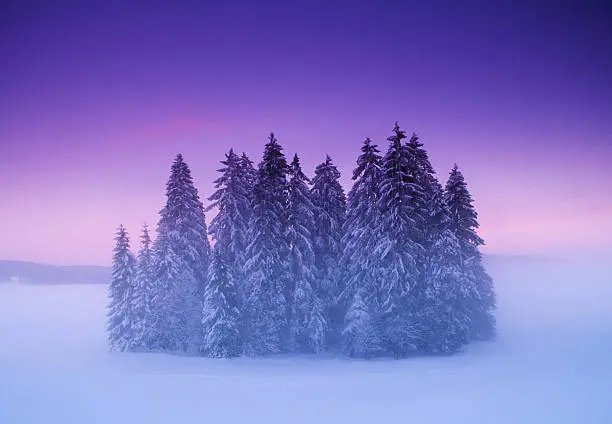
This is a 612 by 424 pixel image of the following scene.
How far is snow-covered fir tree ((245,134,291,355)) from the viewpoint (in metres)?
30.3

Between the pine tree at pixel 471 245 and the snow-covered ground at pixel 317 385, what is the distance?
82.8 inches

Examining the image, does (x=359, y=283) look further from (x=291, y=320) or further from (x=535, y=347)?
(x=535, y=347)

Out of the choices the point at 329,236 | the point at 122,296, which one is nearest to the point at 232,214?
the point at 329,236

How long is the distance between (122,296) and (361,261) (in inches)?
800

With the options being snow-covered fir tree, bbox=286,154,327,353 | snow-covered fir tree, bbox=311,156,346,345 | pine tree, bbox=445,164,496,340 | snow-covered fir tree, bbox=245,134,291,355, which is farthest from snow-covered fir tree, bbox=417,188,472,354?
snow-covered fir tree, bbox=245,134,291,355

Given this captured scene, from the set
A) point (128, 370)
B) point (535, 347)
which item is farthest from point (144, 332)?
point (535, 347)

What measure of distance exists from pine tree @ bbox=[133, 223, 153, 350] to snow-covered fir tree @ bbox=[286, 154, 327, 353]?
11.3 meters

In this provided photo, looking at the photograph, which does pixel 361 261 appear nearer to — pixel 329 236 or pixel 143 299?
pixel 329 236

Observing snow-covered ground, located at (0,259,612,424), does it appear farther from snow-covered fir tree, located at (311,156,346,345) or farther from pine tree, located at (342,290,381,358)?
snow-covered fir tree, located at (311,156,346,345)

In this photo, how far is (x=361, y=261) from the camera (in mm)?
29891

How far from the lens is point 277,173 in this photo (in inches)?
1284

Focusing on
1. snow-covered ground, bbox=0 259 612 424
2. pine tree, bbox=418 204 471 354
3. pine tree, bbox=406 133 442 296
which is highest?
pine tree, bbox=406 133 442 296

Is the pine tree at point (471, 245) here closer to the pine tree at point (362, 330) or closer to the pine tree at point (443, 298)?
the pine tree at point (443, 298)

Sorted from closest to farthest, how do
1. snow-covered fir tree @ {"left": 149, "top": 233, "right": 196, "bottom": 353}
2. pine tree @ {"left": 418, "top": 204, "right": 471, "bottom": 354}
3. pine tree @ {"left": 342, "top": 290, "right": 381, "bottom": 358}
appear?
pine tree @ {"left": 342, "top": 290, "right": 381, "bottom": 358} → pine tree @ {"left": 418, "top": 204, "right": 471, "bottom": 354} → snow-covered fir tree @ {"left": 149, "top": 233, "right": 196, "bottom": 353}
